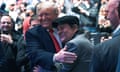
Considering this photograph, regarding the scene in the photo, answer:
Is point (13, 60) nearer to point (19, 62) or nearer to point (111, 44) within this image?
point (19, 62)

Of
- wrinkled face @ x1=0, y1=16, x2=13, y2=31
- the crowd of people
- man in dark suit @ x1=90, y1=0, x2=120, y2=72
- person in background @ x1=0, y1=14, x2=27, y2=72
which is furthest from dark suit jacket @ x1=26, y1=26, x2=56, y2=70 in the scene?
wrinkled face @ x1=0, y1=16, x2=13, y2=31

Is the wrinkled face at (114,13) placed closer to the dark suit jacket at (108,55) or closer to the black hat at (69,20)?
the dark suit jacket at (108,55)

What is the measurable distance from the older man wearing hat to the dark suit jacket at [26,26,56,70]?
23 cm

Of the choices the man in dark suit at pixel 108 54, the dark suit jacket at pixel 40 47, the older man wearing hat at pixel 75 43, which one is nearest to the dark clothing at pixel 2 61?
the dark suit jacket at pixel 40 47

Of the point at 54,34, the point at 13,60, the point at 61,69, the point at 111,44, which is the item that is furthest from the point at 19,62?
the point at 111,44

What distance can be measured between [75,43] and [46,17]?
732mm

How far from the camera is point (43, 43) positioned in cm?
424

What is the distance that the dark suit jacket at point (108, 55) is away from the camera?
9.78ft

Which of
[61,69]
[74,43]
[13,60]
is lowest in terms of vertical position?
[13,60]

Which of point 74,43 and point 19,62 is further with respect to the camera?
point 19,62

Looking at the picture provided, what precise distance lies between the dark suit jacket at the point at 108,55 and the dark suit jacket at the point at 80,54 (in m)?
0.73

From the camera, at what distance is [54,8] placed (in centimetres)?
440

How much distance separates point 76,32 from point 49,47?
0.42 meters

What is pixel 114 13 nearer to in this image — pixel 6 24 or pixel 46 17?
pixel 46 17
